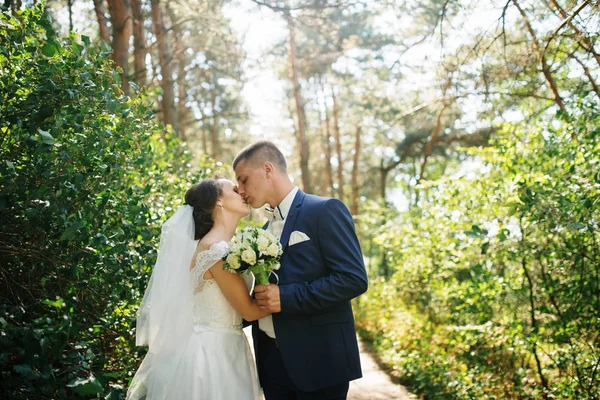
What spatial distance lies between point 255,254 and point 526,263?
3390 mm

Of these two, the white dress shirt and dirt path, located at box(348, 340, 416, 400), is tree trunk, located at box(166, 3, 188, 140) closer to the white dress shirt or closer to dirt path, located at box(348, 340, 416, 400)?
dirt path, located at box(348, 340, 416, 400)

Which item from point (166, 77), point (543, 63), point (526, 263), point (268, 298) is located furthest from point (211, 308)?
point (166, 77)

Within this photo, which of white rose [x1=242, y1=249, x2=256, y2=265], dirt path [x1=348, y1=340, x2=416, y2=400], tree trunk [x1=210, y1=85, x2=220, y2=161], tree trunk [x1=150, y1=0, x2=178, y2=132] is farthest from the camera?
tree trunk [x1=210, y1=85, x2=220, y2=161]

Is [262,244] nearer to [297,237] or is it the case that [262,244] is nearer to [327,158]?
[297,237]

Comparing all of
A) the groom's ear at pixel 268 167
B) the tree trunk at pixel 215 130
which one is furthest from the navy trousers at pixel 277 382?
the tree trunk at pixel 215 130

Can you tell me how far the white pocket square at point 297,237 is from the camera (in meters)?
3.16

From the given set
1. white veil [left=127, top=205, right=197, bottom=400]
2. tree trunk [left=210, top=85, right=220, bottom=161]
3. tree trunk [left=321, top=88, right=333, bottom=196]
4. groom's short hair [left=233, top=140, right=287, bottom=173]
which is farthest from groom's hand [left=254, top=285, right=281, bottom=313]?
tree trunk [left=210, top=85, right=220, bottom=161]

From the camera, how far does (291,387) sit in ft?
10.1

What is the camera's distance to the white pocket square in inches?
124

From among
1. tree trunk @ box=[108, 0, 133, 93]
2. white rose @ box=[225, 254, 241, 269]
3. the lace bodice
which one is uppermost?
tree trunk @ box=[108, 0, 133, 93]

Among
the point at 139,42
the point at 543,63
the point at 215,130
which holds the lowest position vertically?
the point at 543,63

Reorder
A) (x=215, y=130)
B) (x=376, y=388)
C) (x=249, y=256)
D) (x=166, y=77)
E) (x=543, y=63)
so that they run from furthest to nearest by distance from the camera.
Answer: (x=215, y=130)
(x=166, y=77)
(x=376, y=388)
(x=543, y=63)
(x=249, y=256)

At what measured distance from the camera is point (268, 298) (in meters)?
2.99

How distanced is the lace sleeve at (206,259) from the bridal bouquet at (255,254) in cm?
15
